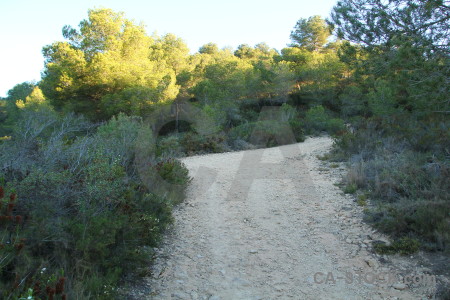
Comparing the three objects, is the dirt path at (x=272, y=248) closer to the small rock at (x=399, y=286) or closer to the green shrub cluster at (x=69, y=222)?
the small rock at (x=399, y=286)

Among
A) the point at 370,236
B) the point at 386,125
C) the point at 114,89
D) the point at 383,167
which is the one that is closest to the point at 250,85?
the point at 114,89

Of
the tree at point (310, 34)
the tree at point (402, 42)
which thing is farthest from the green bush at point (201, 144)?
the tree at point (310, 34)

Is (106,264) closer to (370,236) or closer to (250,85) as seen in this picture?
(370,236)

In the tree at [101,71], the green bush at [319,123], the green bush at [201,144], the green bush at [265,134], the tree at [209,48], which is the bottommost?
the green bush at [319,123]

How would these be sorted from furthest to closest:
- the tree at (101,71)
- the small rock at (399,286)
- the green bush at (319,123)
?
the green bush at (319,123) → the tree at (101,71) → the small rock at (399,286)

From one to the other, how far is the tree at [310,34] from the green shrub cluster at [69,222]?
2898cm

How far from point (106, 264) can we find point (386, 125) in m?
8.86

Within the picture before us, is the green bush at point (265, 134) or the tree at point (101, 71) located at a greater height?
the tree at point (101, 71)

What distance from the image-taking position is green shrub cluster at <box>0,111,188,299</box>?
266 cm

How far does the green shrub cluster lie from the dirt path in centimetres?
47

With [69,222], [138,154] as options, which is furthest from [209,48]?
Result: [69,222]

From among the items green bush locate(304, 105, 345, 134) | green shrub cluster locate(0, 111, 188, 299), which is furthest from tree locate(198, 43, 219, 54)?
green shrub cluster locate(0, 111, 188, 299)

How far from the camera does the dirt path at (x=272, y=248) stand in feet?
10.8

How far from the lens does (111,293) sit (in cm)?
291
